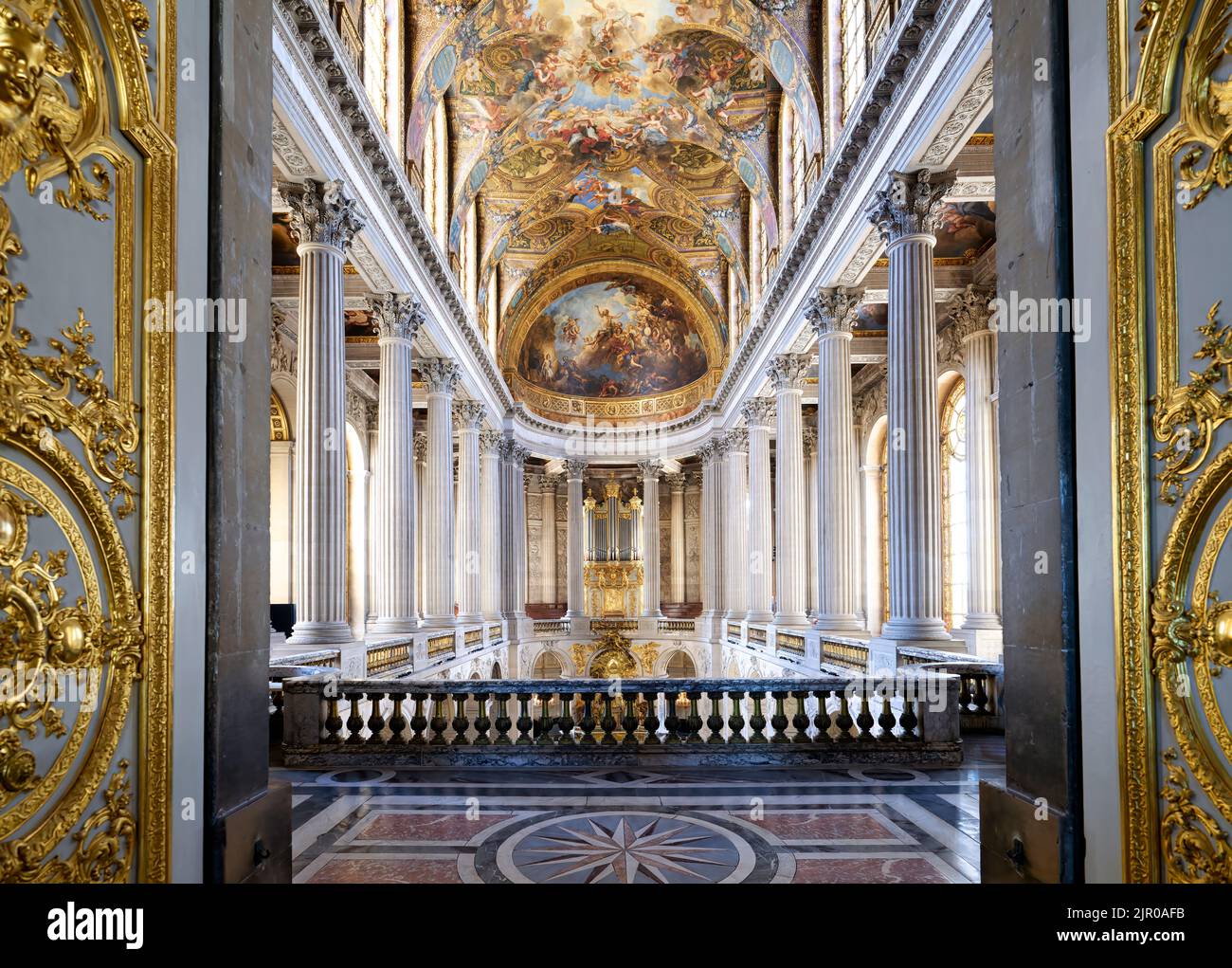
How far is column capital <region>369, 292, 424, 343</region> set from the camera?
55.8 ft

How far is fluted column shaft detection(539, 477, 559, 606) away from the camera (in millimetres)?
37750

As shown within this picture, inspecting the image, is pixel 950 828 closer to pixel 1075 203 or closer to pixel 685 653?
pixel 1075 203

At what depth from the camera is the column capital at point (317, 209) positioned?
12633 millimetres

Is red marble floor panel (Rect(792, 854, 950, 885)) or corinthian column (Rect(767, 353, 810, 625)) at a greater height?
corinthian column (Rect(767, 353, 810, 625))

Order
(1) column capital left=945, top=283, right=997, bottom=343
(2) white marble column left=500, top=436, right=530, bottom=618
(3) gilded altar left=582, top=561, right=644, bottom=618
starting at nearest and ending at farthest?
(1) column capital left=945, top=283, right=997, bottom=343
(2) white marble column left=500, top=436, right=530, bottom=618
(3) gilded altar left=582, top=561, right=644, bottom=618

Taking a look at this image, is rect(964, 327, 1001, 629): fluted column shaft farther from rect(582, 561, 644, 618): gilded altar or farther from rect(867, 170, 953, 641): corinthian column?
rect(582, 561, 644, 618): gilded altar

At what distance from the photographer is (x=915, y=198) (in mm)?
12477

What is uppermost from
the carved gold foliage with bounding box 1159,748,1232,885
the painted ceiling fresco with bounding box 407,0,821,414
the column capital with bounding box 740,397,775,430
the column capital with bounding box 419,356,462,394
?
the painted ceiling fresco with bounding box 407,0,821,414

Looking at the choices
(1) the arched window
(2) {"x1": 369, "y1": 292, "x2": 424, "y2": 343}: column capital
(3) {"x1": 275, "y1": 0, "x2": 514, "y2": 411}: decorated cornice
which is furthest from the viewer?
(1) the arched window

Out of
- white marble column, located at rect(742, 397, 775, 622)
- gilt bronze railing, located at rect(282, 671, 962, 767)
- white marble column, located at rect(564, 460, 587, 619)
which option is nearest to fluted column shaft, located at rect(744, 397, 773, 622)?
white marble column, located at rect(742, 397, 775, 622)

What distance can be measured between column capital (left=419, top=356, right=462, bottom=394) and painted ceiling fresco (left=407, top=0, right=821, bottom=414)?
3.25 meters

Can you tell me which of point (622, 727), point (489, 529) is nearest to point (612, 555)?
point (489, 529)

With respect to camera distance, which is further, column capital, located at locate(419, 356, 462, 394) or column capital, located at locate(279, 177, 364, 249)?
column capital, located at locate(419, 356, 462, 394)

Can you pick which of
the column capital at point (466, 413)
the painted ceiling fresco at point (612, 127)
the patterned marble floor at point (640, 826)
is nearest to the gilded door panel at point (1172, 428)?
the patterned marble floor at point (640, 826)
